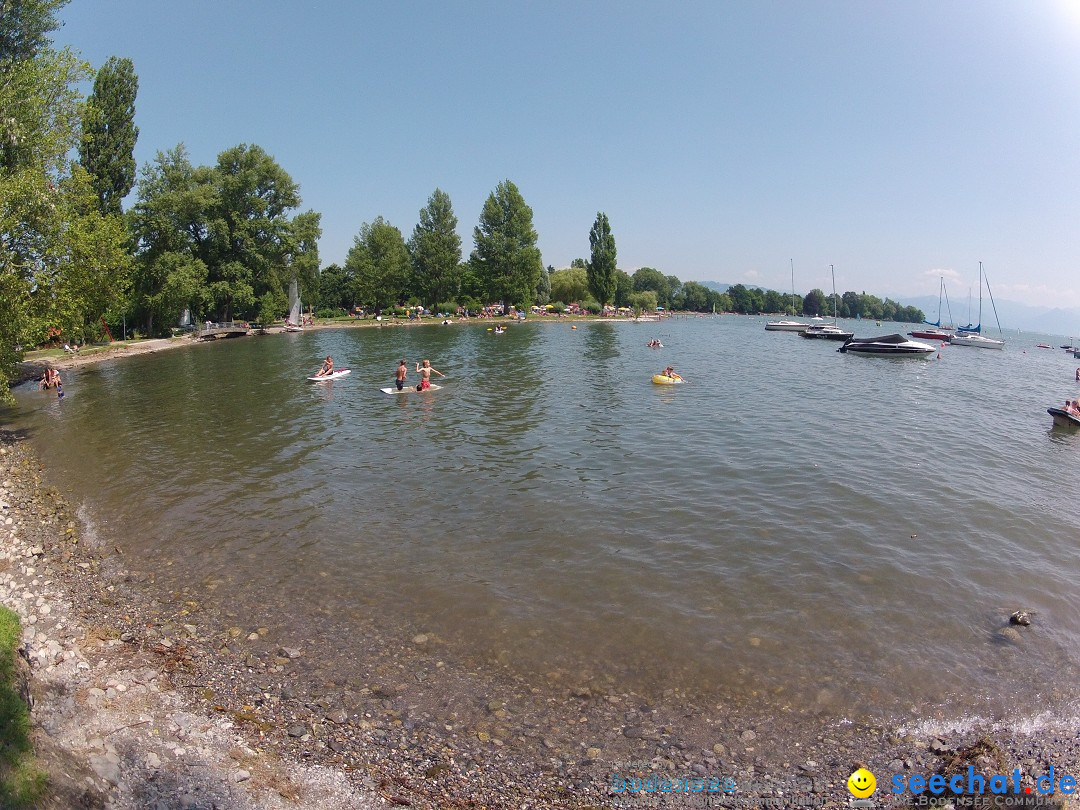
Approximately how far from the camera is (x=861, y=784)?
6.74 m

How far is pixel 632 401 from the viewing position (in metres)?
31.4

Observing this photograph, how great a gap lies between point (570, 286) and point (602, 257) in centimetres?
1538

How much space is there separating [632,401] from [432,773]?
85.0ft

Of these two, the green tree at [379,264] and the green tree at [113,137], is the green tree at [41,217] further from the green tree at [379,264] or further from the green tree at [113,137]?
the green tree at [379,264]

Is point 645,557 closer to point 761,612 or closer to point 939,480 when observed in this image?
point 761,612

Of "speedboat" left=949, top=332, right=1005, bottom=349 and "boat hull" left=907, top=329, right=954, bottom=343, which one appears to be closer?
"speedboat" left=949, top=332, right=1005, bottom=349

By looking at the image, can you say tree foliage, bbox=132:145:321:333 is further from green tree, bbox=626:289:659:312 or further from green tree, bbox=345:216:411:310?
green tree, bbox=626:289:659:312

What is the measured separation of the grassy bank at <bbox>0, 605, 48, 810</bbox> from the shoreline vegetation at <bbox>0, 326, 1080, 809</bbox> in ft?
0.55

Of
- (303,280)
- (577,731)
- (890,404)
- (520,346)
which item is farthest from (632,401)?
(303,280)

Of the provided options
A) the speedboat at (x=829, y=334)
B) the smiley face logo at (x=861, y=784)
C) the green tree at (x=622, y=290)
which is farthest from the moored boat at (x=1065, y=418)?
the green tree at (x=622, y=290)

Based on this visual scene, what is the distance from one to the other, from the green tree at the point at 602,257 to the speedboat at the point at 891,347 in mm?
72109

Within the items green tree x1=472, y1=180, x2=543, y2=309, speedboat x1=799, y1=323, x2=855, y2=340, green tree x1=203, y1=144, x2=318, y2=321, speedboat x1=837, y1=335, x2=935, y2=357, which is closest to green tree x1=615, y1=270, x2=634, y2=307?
green tree x1=472, y1=180, x2=543, y2=309

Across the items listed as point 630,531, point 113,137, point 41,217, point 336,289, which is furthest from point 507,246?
point 630,531

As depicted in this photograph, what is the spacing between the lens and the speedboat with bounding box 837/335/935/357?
220 feet
